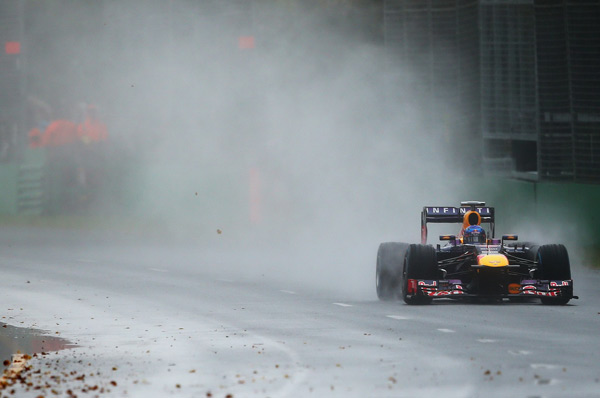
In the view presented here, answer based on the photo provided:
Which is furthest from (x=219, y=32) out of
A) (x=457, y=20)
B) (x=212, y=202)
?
(x=457, y=20)

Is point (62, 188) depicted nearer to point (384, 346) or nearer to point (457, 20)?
point (457, 20)

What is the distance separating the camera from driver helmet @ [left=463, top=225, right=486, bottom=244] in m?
21.1

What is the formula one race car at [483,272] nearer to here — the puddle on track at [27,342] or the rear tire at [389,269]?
the rear tire at [389,269]

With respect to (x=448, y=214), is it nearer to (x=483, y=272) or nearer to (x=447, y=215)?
(x=447, y=215)

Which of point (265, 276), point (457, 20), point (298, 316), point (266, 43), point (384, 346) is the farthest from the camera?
point (266, 43)

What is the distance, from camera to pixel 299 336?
1656 centimetres

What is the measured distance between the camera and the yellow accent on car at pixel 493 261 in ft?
64.6

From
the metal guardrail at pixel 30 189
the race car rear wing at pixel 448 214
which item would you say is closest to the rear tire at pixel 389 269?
the race car rear wing at pixel 448 214

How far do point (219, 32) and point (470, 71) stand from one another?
13.5 meters

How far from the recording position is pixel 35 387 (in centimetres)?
1230

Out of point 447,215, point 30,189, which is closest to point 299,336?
point 447,215

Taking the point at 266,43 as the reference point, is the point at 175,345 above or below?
below

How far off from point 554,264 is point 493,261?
3.31ft

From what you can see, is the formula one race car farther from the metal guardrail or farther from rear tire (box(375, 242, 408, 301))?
the metal guardrail
